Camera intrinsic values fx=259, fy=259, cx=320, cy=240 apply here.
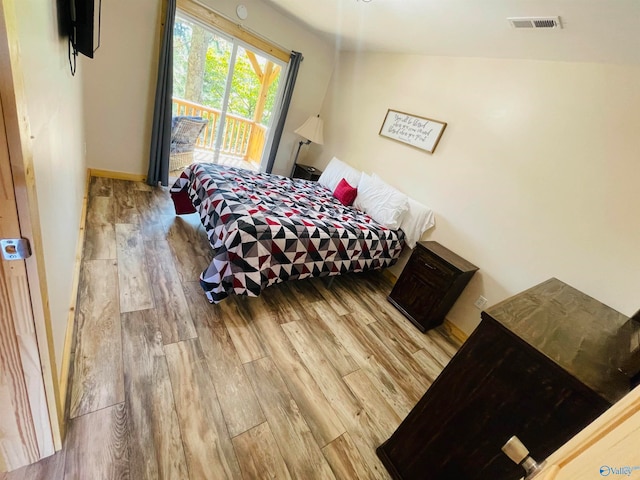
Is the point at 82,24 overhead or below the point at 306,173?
overhead

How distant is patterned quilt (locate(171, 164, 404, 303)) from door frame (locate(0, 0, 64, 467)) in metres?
0.97

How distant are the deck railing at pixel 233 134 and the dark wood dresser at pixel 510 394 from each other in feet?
14.9

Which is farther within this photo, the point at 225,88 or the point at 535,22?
the point at 225,88

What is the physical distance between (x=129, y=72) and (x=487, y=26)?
342 cm

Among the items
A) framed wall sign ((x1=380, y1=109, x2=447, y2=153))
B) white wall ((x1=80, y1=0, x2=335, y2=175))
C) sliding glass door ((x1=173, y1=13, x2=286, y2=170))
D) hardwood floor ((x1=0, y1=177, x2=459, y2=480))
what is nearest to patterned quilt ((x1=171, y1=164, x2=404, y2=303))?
hardwood floor ((x1=0, y1=177, x2=459, y2=480))

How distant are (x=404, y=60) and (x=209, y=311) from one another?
10.9ft

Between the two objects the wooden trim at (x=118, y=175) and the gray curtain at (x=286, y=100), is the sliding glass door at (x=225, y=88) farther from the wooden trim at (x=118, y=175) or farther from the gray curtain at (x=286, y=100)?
the wooden trim at (x=118, y=175)

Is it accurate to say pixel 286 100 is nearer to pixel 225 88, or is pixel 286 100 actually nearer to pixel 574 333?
pixel 225 88

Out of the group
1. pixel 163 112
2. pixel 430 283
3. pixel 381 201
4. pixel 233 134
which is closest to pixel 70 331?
pixel 430 283

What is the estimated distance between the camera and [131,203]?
109 inches

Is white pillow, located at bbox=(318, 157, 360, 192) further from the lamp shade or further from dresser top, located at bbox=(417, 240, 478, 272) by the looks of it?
dresser top, located at bbox=(417, 240, 478, 272)

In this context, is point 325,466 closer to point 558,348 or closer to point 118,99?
point 558,348

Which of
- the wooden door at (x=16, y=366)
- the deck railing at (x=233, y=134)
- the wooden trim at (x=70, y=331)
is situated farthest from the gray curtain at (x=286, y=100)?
the wooden door at (x=16, y=366)

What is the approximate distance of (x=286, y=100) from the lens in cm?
377
